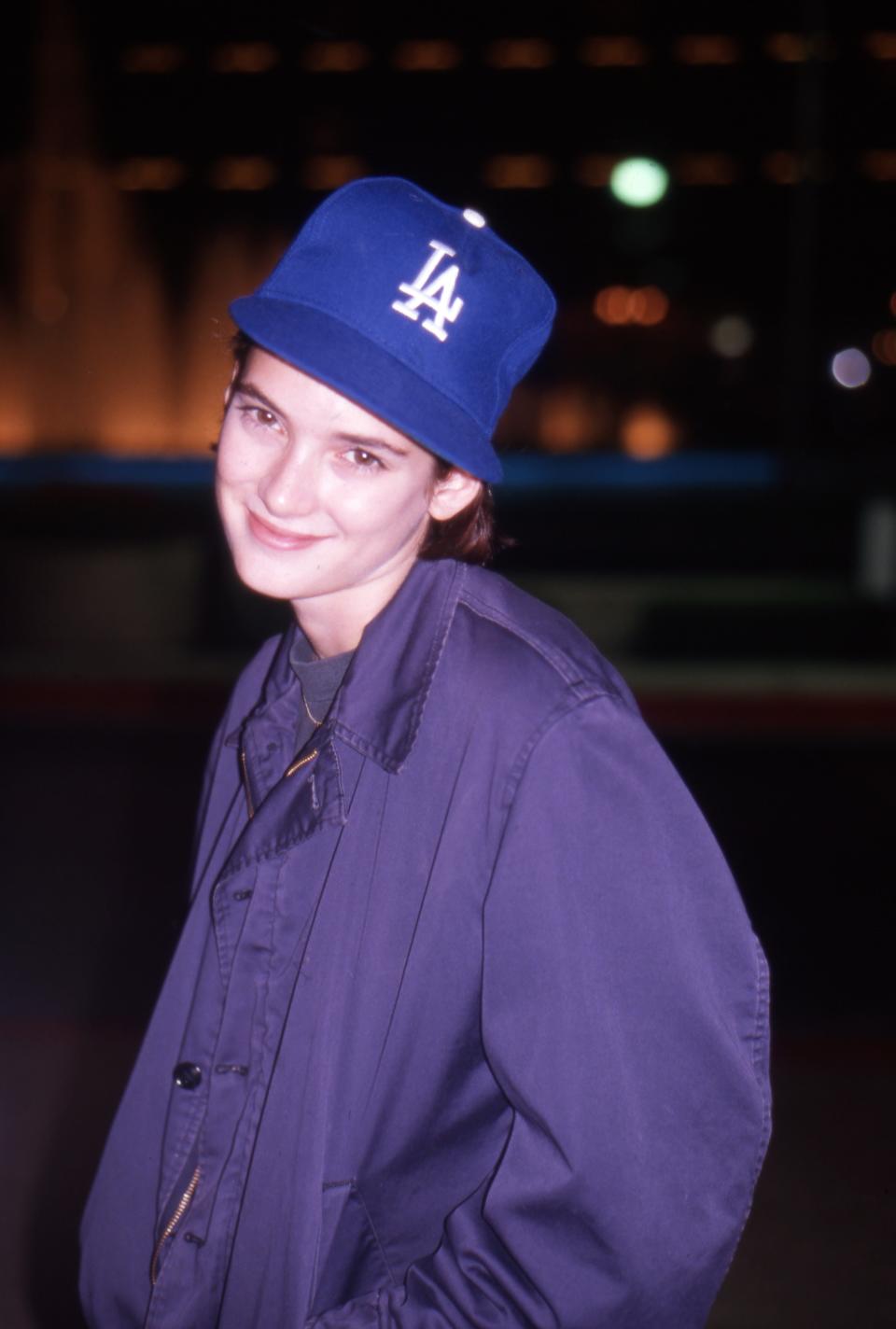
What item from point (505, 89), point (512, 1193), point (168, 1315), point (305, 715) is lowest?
point (168, 1315)

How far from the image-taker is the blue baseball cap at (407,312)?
57.9 inches

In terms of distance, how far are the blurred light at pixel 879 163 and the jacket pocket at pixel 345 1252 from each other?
44002mm

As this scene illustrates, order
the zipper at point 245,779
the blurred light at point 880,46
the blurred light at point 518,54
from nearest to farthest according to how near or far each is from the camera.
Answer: the zipper at point 245,779 → the blurred light at point 880,46 → the blurred light at point 518,54

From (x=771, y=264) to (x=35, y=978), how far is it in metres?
44.2

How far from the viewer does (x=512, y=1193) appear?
51.8 inches

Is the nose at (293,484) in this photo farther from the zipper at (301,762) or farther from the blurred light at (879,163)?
the blurred light at (879,163)

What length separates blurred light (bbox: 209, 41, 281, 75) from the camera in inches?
1471

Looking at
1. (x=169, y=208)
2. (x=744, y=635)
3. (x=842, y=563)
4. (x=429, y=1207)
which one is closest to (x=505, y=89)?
(x=169, y=208)

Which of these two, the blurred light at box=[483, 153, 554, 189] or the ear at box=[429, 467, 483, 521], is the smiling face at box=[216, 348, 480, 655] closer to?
the ear at box=[429, 467, 483, 521]

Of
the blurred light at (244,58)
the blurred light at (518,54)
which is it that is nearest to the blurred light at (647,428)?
the blurred light at (518,54)

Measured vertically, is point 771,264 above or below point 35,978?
above

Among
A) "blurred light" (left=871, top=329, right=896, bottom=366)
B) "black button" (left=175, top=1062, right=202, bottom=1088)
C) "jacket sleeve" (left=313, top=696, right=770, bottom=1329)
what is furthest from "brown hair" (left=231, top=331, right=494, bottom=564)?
"blurred light" (left=871, top=329, right=896, bottom=366)

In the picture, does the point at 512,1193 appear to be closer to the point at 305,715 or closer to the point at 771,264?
the point at 305,715

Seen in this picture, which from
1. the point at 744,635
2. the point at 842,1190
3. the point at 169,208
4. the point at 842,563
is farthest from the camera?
the point at 169,208
